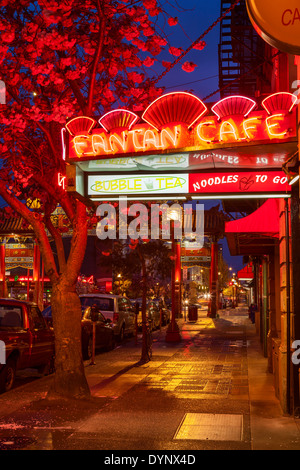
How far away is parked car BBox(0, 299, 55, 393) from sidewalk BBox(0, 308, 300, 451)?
0.44 m

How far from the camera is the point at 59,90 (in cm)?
1161

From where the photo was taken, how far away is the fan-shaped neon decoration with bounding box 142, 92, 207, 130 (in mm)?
8172

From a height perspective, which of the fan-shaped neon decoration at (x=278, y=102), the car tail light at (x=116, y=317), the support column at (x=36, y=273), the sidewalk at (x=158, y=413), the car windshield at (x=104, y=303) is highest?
the fan-shaped neon decoration at (x=278, y=102)

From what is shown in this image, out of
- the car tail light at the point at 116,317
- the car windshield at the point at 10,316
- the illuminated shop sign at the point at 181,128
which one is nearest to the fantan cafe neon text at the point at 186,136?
the illuminated shop sign at the point at 181,128

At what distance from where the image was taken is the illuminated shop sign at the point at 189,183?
852 centimetres

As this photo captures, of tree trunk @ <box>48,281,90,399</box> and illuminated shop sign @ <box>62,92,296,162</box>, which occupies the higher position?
illuminated shop sign @ <box>62,92,296,162</box>

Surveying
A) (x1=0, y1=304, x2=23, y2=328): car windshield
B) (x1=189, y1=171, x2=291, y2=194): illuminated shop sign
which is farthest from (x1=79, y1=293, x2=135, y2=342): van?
(x1=189, y1=171, x2=291, y2=194): illuminated shop sign

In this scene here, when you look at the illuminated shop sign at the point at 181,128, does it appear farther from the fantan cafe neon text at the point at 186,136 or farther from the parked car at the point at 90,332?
the parked car at the point at 90,332

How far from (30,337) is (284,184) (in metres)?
6.88

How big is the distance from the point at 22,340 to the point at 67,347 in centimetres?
217

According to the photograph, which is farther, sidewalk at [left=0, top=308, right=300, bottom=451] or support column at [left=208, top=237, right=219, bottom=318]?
support column at [left=208, top=237, right=219, bottom=318]

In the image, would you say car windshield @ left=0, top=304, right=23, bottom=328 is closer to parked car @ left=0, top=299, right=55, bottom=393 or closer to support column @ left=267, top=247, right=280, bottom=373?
parked car @ left=0, top=299, right=55, bottom=393

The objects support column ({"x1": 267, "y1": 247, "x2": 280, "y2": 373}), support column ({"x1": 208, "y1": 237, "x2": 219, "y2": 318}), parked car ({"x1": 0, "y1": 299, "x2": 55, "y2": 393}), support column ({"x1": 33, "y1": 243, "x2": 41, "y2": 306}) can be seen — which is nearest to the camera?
parked car ({"x1": 0, "y1": 299, "x2": 55, "y2": 393})

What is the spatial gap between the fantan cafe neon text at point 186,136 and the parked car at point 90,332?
28.4 ft
